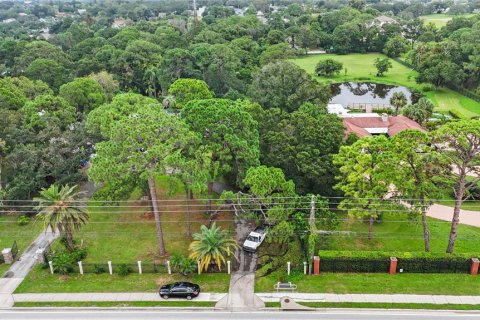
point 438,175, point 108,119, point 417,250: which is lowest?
point 417,250

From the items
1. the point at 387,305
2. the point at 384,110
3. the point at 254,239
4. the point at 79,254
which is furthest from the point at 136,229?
the point at 384,110

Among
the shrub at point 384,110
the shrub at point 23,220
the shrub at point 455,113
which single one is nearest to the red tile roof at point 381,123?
the shrub at point 384,110

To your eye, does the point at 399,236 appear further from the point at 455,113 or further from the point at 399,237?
the point at 455,113

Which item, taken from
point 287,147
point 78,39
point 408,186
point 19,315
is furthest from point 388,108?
point 78,39

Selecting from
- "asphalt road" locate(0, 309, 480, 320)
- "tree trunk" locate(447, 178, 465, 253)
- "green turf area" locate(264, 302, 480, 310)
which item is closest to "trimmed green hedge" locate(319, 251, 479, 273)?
"tree trunk" locate(447, 178, 465, 253)

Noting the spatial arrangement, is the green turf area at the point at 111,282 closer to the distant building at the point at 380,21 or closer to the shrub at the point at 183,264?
the shrub at the point at 183,264

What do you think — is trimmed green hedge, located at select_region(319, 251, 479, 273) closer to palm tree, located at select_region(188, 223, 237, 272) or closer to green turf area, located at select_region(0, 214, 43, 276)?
palm tree, located at select_region(188, 223, 237, 272)

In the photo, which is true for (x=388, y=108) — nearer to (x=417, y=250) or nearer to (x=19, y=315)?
(x=417, y=250)
